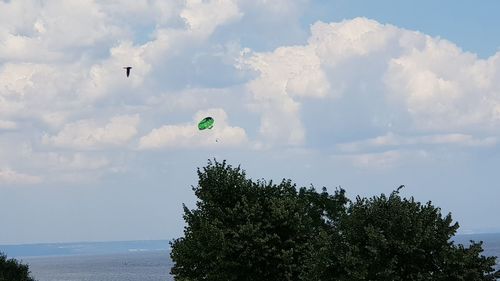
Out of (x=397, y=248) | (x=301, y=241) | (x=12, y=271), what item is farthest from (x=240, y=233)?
(x=12, y=271)

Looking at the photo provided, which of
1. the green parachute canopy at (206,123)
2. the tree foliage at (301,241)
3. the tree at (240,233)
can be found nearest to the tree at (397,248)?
the tree foliage at (301,241)

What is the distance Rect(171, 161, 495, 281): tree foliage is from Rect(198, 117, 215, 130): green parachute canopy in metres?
2.88

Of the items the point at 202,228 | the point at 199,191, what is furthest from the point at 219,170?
the point at 202,228

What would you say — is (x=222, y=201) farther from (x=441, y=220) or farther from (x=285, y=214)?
(x=441, y=220)

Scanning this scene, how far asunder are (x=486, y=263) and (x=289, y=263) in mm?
13663

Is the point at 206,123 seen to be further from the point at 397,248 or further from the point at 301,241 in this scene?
the point at 397,248

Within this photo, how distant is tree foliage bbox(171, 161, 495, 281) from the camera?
1548 inches

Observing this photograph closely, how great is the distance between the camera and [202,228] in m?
49.9

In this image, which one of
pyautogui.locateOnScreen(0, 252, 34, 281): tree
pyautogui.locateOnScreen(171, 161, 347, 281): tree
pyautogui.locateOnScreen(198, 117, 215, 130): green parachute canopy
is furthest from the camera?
pyautogui.locateOnScreen(0, 252, 34, 281): tree

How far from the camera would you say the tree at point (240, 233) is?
163 ft

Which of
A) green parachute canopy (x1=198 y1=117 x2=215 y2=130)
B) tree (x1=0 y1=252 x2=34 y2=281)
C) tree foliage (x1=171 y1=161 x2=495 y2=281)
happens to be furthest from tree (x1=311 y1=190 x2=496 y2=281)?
tree (x1=0 y1=252 x2=34 y2=281)

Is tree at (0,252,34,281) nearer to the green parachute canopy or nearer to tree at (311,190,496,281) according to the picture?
the green parachute canopy

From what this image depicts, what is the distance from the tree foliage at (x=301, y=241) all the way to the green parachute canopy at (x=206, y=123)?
288 cm

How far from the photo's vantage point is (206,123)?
58188mm
